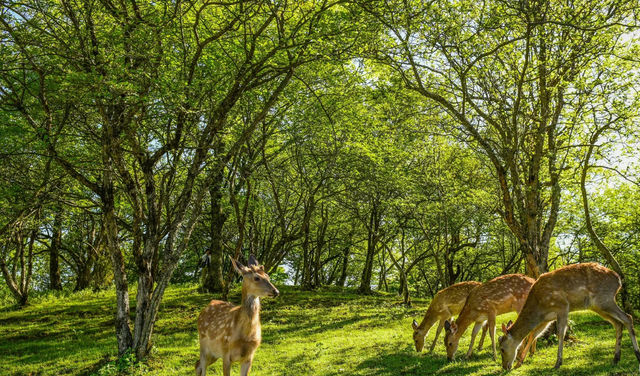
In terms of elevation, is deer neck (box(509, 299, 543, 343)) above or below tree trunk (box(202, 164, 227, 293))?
below

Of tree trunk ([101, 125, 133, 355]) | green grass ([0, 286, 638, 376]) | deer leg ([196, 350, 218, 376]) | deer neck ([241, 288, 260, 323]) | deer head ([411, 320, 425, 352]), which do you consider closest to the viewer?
deer neck ([241, 288, 260, 323])

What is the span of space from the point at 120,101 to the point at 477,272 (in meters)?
39.9

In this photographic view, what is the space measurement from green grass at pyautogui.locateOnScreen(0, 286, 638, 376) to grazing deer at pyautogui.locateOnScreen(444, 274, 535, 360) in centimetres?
71

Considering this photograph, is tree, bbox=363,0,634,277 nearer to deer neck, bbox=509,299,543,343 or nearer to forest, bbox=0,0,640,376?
forest, bbox=0,0,640,376

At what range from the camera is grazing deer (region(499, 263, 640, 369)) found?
9852mm

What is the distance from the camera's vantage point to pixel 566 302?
1010 centimetres

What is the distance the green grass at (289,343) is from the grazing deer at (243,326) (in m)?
3.51

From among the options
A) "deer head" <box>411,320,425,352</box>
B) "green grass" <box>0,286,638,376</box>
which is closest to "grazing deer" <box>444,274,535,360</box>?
"green grass" <box>0,286,638,376</box>

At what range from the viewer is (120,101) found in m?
13.3

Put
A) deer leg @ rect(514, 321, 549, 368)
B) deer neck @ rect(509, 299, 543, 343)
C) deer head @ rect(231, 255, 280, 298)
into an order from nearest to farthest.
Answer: deer head @ rect(231, 255, 280, 298) < deer neck @ rect(509, 299, 543, 343) < deer leg @ rect(514, 321, 549, 368)

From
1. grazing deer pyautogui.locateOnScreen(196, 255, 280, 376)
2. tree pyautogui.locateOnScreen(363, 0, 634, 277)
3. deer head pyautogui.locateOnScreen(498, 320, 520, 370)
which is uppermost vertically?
tree pyautogui.locateOnScreen(363, 0, 634, 277)

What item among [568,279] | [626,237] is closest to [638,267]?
[626,237]

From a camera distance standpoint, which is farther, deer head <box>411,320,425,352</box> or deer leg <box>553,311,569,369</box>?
deer head <box>411,320,425,352</box>

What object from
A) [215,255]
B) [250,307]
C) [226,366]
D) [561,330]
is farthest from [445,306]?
[215,255]
